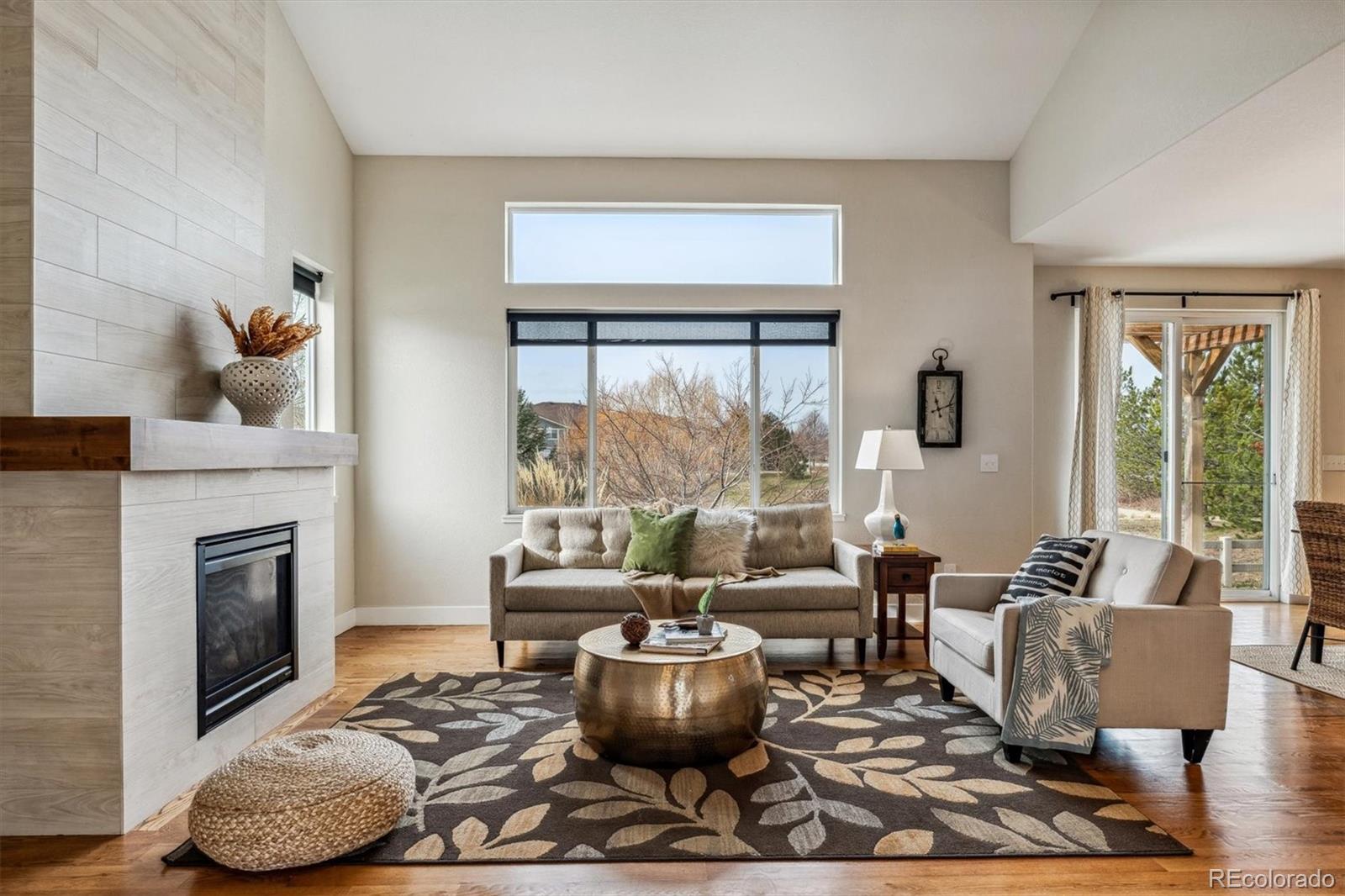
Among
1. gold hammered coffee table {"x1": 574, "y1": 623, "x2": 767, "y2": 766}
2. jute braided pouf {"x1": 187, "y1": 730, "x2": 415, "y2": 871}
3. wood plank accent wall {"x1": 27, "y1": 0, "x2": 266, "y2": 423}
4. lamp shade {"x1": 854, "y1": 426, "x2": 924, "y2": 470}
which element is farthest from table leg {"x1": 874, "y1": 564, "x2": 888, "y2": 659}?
wood plank accent wall {"x1": 27, "y1": 0, "x2": 266, "y2": 423}

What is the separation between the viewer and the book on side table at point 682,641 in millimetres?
2820

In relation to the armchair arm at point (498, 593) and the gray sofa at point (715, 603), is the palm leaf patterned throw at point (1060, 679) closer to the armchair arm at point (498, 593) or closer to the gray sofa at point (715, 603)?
the gray sofa at point (715, 603)

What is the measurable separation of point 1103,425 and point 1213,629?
128 inches

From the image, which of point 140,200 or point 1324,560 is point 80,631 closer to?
point 140,200

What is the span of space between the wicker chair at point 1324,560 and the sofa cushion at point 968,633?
6.23 feet

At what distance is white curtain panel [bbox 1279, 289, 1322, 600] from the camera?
18.8ft

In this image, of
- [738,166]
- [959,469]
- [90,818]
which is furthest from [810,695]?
[738,166]

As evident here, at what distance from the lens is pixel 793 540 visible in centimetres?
461

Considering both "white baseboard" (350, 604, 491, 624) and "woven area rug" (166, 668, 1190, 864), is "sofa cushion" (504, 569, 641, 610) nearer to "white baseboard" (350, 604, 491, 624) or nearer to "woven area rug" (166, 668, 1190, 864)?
"woven area rug" (166, 668, 1190, 864)

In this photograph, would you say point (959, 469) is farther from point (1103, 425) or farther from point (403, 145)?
point (403, 145)

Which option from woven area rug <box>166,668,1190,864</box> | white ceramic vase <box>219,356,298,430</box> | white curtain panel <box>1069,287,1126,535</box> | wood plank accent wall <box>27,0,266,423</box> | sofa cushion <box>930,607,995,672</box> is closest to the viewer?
woven area rug <box>166,668,1190,864</box>

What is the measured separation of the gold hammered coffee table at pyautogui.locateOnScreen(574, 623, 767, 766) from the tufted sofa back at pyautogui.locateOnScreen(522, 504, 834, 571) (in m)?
1.76

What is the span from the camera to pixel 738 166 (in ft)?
17.1

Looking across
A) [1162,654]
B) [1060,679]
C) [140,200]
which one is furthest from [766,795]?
[140,200]
